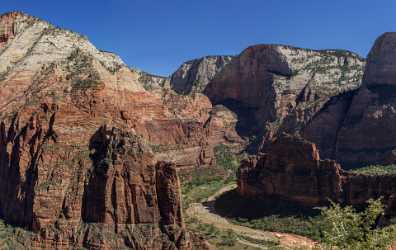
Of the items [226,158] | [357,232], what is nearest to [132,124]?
[226,158]

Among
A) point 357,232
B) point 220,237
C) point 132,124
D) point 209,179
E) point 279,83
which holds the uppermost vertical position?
point 279,83

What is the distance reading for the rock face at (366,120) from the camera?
114m

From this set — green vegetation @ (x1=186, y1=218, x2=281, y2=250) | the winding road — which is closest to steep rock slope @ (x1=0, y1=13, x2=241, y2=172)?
the winding road

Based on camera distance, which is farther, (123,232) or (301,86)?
(301,86)

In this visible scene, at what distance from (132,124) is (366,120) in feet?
193

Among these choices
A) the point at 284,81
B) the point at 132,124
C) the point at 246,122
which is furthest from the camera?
the point at 246,122

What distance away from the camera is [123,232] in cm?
5812

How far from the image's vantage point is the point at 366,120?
387 feet

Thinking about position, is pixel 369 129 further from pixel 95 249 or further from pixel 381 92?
pixel 95 249

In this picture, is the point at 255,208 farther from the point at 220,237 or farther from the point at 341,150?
the point at 341,150

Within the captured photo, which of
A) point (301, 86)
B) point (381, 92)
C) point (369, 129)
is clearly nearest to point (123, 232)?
point (369, 129)

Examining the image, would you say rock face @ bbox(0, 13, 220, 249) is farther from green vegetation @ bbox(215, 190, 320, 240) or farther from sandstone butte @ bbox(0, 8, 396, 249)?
green vegetation @ bbox(215, 190, 320, 240)

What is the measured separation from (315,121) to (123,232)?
8145 cm

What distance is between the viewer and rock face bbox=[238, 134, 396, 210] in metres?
77.6
